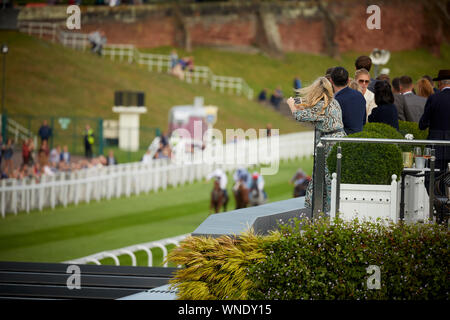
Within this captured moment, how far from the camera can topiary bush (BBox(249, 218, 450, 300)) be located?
5.36 meters

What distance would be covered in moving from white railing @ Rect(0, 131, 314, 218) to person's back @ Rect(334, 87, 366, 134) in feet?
51.3

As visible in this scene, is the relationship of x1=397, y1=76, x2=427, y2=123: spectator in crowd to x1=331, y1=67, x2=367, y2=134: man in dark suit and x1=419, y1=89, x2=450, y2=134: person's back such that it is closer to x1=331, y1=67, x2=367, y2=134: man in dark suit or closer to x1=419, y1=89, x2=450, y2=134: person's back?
x1=419, y1=89, x2=450, y2=134: person's back

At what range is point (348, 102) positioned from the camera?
21.6 ft

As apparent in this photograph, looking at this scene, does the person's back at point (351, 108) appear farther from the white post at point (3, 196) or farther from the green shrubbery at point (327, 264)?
the white post at point (3, 196)

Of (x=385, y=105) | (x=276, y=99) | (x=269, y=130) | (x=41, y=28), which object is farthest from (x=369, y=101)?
(x=41, y=28)

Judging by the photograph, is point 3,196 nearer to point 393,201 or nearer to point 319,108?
point 319,108

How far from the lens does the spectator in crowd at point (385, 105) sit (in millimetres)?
7012

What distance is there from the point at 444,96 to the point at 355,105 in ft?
3.17

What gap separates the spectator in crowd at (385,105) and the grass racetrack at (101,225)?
9875 millimetres
